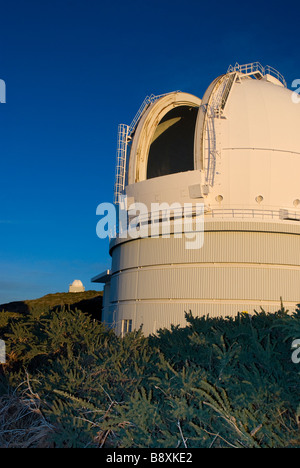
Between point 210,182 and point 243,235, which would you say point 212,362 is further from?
point 210,182

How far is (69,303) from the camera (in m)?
45.5

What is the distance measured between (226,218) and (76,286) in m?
43.1

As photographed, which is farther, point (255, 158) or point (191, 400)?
point (255, 158)

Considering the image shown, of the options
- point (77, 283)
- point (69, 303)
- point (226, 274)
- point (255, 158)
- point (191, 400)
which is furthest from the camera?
point (77, 283)

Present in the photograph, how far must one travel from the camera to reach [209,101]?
17.5 metres

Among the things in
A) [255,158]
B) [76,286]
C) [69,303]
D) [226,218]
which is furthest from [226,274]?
[76,286]

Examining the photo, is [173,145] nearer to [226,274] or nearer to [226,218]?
[226,218]

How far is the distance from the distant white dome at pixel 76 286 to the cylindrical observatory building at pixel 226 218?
120ft

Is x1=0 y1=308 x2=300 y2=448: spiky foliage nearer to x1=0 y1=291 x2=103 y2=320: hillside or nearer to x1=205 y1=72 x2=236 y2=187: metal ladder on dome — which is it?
x1=205 y1=72 x2=236 y2=187: metal ladder on dome

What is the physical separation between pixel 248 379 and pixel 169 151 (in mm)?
20844

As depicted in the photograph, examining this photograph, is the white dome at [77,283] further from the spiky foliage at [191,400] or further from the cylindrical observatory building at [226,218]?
the spiky foliage at [191,400]

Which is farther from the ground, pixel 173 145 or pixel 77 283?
Result: pixel 173 145

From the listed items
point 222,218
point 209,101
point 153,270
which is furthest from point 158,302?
point 209,101

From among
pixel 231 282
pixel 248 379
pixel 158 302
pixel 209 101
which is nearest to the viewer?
pixel 248 379
